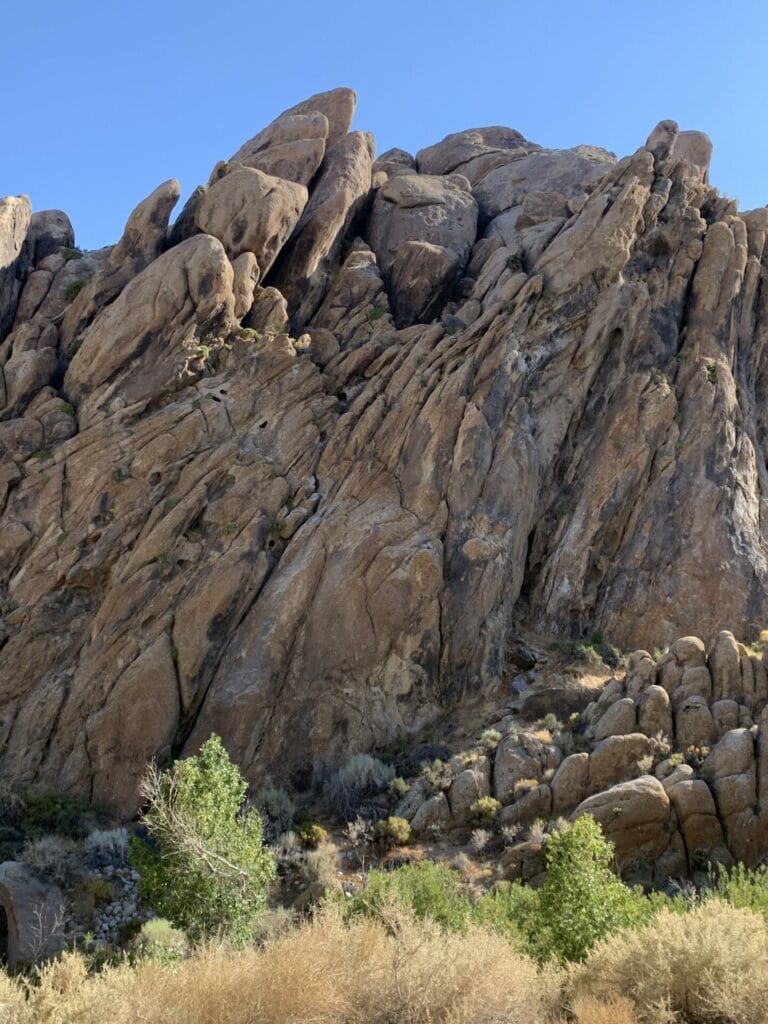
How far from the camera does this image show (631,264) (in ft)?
110

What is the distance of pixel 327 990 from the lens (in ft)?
35.3

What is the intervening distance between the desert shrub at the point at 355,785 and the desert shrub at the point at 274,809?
3.46ft

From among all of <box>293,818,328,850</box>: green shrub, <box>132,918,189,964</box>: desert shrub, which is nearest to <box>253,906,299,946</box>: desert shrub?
<box>132,918,189,964</box>: desert shrub

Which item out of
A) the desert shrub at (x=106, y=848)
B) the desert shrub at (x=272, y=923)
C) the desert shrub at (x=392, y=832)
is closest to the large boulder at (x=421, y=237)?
the desert shrub at (x=392, y=832)

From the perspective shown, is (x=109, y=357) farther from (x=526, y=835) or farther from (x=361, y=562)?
(x=526, y=835)

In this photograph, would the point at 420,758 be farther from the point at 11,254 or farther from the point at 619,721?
the point at 11,254

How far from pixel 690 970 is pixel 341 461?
20.4 m

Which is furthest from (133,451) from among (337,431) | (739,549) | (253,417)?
(739,549)

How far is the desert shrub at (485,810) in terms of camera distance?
1944cm

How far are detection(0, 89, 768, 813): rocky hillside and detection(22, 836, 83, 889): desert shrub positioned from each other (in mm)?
2889

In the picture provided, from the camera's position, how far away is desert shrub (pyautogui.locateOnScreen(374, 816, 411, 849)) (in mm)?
19672

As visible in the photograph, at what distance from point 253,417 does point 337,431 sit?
124 inches

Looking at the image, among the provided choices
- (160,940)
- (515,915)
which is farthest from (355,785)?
(515,915)

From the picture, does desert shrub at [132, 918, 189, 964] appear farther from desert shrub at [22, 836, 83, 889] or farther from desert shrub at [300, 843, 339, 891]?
desert shrub at [300, 843, 339, 891]
